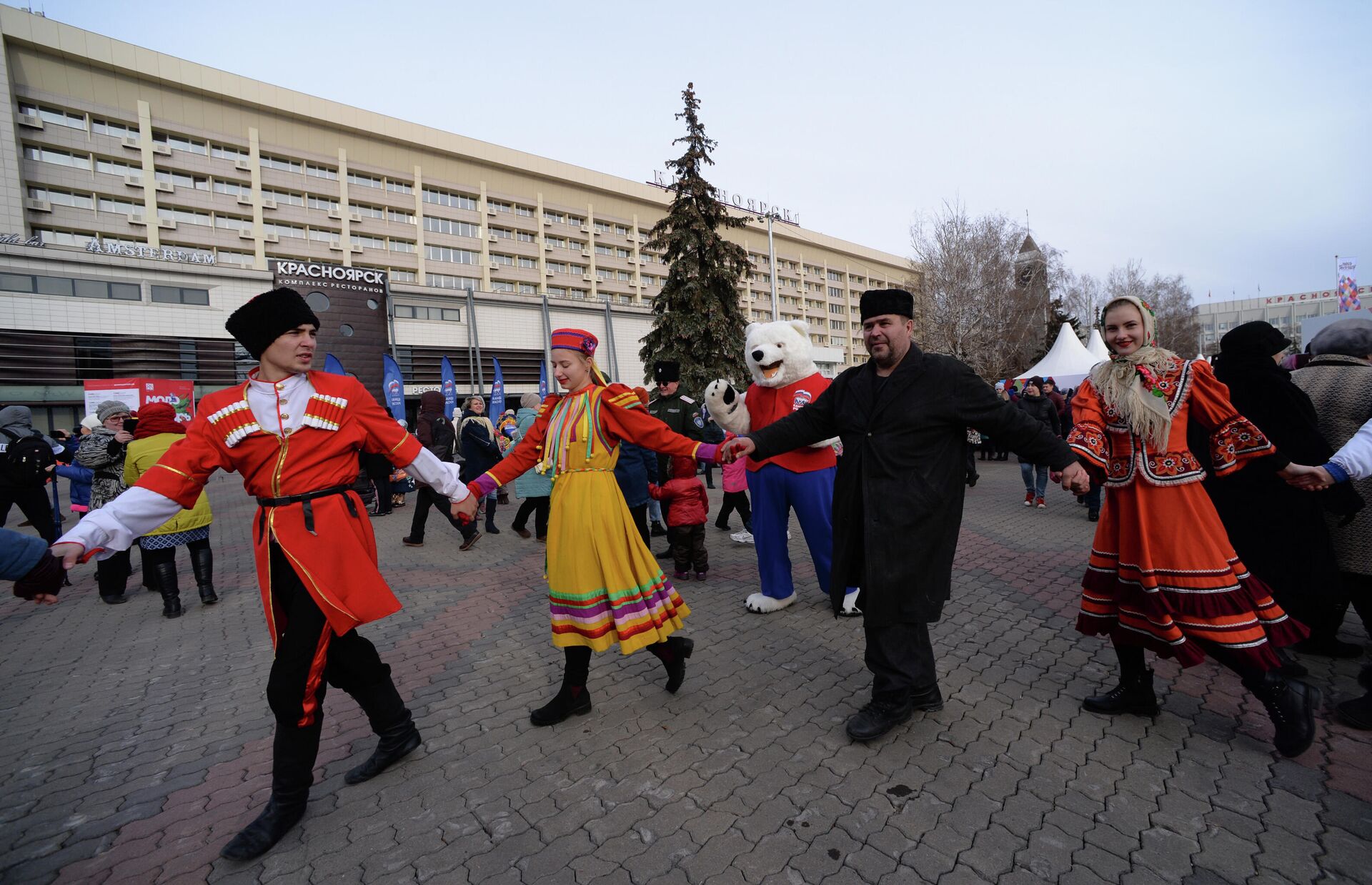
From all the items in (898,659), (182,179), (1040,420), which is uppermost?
(182,179)

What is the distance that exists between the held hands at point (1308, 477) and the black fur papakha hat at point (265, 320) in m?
4.27

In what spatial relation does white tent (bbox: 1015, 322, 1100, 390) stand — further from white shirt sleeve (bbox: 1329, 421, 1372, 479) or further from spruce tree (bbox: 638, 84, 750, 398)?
white shirt sleeve (bbox: 1329, 421, 1372, 479)

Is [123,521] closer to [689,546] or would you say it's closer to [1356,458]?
[689,546]

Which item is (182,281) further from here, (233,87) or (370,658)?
(370,658)

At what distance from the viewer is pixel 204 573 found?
6.25 m

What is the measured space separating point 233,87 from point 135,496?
49.1 metres

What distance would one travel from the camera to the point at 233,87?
3838cm

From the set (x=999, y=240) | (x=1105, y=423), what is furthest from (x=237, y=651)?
(x=999, y=240)

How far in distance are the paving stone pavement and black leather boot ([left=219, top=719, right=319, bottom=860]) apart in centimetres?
7

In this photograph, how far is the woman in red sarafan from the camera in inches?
106

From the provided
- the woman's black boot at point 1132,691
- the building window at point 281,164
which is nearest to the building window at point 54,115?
the building window at point 281,164

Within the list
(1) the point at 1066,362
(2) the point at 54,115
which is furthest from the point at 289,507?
(2) the point at 54,115

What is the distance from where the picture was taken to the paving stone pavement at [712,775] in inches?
90.4

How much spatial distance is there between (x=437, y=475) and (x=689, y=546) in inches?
149
